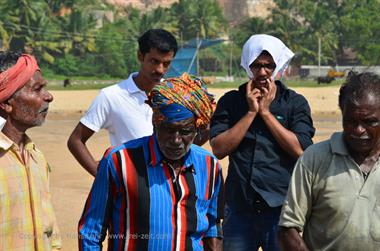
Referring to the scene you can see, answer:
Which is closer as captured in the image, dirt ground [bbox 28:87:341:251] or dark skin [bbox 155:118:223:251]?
dark skin [bbox 155:118:223:251]

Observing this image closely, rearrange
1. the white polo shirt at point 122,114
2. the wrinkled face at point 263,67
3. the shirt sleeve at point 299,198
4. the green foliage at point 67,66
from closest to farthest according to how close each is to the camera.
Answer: the shirt sleeve at point 299,198, the wrinkled face at point 263,67, the white polo shirt at point 122,114, the green foliage at point 67,66

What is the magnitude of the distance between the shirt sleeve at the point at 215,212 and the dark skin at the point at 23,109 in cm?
92

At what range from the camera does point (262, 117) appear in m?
4.43

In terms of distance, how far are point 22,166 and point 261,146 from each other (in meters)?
1.52

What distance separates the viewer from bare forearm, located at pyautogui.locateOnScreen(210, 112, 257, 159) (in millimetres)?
4395

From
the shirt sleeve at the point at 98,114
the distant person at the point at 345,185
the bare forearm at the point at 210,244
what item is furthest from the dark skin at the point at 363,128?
the shirt sleeve at the point at 98,114

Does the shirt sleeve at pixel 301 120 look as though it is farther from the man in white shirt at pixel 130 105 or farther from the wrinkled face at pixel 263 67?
the man in white shirt at pixel 130 105

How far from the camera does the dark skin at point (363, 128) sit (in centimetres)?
325

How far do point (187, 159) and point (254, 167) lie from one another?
1.06 m

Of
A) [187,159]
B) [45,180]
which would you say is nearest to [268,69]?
[187,159]

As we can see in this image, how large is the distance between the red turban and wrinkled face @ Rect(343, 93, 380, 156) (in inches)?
60.4

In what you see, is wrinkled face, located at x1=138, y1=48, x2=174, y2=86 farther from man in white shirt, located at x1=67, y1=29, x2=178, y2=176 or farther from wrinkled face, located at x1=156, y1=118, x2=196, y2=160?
wrinkled face, located at x1=156, y1=118, x2=196, y2=160

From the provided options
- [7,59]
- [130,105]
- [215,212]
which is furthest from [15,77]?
[130,105]

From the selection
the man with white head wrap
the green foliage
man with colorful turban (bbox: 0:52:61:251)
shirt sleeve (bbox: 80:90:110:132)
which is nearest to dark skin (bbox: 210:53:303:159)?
the man with white head wrap
